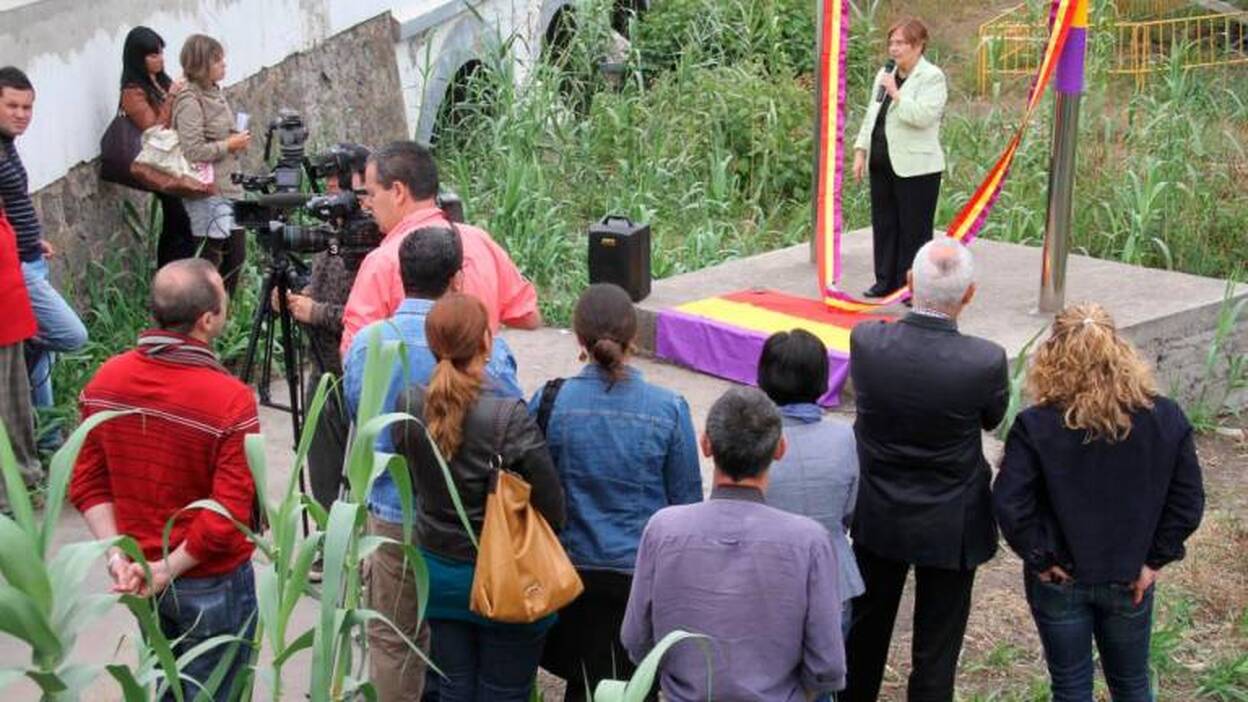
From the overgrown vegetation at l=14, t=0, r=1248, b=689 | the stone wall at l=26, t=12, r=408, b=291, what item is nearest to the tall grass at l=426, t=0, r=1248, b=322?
the overgrown vegetation at l=14, t=0, r=1248, b=689

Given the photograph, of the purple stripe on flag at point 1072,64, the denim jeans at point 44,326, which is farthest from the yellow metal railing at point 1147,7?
the denim jeans at point 44,326

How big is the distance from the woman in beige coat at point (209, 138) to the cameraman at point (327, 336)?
2.64 meters

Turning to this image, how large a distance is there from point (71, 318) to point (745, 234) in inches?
173

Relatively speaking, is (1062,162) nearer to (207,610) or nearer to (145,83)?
(145,83)

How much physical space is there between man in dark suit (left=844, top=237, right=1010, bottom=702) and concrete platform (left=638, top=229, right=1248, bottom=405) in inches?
107

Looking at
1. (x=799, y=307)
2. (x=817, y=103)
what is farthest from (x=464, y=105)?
(x=799, y=307)

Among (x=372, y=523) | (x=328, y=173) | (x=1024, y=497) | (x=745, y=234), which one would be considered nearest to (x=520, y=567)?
(x=372, y=523)

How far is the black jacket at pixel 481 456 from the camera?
4035mm

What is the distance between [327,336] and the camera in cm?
534

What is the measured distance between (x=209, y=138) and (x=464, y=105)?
318 cm

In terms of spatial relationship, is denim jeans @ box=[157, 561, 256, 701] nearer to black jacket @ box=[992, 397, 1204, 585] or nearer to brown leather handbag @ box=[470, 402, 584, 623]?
brown leather handbag @ box=[470, 402, 584, 623]

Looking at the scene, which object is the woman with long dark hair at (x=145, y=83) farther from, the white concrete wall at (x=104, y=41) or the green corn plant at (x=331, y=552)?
the green corn plant at (x=331, y=552)

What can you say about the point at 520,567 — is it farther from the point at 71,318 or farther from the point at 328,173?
the point at 71,318

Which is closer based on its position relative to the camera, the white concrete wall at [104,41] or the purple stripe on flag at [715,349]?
the purple stripe on flag at [715,349]
